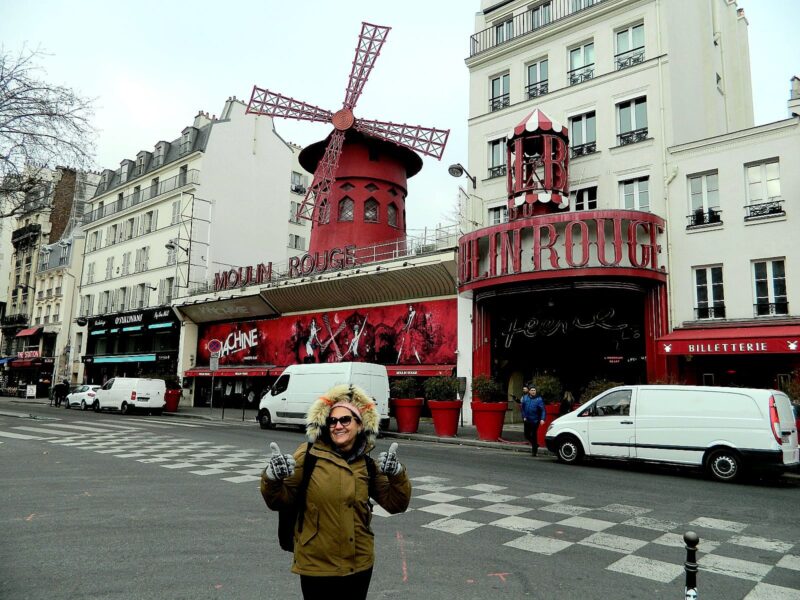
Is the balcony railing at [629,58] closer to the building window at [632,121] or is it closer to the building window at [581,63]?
the building window at [581,63]

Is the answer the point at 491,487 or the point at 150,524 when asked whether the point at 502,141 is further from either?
the point at 150,524

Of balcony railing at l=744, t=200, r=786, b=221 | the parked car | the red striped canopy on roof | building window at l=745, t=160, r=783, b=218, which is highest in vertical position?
the red striped canopy on roof

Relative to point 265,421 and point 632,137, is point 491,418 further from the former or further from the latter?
point 632,137

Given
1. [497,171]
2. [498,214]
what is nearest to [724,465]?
[498,214]

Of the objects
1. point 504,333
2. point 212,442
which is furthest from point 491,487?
point 504,333

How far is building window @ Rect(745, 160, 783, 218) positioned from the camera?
591 inches

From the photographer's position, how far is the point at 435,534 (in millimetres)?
5660

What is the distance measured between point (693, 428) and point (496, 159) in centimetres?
1310

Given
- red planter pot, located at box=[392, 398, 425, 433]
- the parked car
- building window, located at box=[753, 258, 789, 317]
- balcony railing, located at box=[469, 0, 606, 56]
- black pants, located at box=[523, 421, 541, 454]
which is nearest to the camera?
black pants, located at box=[523, 421, 541, 454]

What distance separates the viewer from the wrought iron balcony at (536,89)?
20025mm

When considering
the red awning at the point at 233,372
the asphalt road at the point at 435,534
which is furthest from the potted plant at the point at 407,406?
the red awning at the point at 233,372

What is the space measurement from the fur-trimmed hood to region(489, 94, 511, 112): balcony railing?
770 inches

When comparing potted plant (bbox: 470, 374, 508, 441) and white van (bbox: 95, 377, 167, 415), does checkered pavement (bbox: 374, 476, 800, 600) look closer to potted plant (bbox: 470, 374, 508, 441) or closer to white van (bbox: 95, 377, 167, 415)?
potted plant (bbox: 470, 374, 508, 441)

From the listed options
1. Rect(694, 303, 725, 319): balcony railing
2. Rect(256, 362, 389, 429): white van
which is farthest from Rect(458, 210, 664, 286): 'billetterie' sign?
Rect(256, 362, 389, 429): white van
